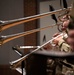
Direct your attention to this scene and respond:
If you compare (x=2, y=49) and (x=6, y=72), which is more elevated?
(x=2, y=49)

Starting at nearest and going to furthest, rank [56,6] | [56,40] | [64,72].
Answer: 1. [64,72]
2. [56,40]
3. [56,6]

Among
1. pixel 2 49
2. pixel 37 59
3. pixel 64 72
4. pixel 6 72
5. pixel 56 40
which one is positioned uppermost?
pixel 37 59

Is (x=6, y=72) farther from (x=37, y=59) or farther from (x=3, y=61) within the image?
(x=37, y=59)

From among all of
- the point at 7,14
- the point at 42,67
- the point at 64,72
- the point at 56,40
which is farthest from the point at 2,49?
the point at 42,67

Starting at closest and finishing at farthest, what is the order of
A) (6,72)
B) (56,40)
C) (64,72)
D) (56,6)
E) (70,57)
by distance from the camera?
(70,57)
(64,72)
(56,40)
(56,6)
(6,72)

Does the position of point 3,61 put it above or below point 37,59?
below

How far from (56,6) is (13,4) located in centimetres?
93

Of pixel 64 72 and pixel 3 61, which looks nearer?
pixel 64 72

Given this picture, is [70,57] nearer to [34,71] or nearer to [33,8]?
[34,71]

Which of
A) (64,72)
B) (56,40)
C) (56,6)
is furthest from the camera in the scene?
(56,6)

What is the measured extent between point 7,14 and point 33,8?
558 millimetres

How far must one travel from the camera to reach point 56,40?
4.97ft

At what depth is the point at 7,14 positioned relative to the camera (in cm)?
442

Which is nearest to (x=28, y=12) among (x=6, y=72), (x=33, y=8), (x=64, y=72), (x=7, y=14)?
(x=33, y=8)
